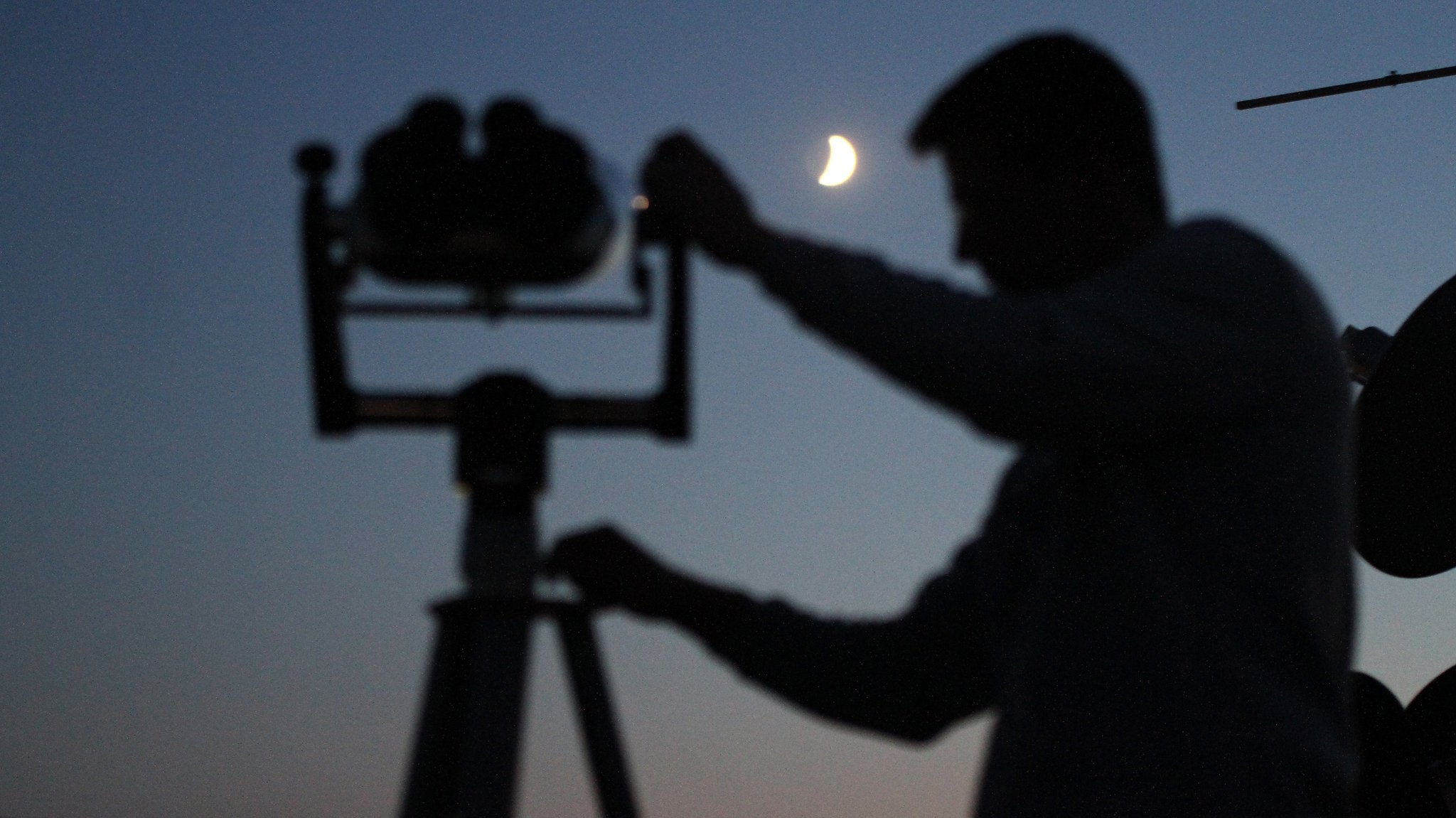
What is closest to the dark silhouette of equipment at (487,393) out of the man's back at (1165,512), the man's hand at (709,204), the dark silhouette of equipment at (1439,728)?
the man's hand at (709,204)

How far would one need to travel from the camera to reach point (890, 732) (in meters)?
1.68

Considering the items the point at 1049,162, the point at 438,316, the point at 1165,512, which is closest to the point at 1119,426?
the point at 1165,512

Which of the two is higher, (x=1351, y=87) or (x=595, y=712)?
(x=1351, y=87)

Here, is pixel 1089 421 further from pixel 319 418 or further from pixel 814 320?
pixel 319 418

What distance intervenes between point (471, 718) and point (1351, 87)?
4410mm

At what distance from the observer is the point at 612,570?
1.42m

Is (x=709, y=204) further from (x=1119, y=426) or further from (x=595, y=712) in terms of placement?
(x=595, y=712)

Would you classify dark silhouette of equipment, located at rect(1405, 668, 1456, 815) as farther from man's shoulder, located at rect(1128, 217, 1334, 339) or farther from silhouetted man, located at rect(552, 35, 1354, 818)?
man's shoulder, located at rect(1128, 217, 1334, 339)

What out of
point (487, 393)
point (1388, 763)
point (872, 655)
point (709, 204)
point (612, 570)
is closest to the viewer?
point (709, 204)

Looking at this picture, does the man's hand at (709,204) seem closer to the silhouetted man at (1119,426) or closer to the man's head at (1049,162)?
the silhouetted man at (1119,426)

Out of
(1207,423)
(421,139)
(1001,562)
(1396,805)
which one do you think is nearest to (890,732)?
(1001,562)

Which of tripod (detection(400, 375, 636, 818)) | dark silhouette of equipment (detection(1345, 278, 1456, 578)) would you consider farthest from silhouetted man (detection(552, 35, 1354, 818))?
dark silhouette of equipment (detection(1345, 278, 1456, 578))

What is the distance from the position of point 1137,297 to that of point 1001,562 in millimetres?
405

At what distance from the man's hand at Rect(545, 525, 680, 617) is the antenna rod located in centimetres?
370
